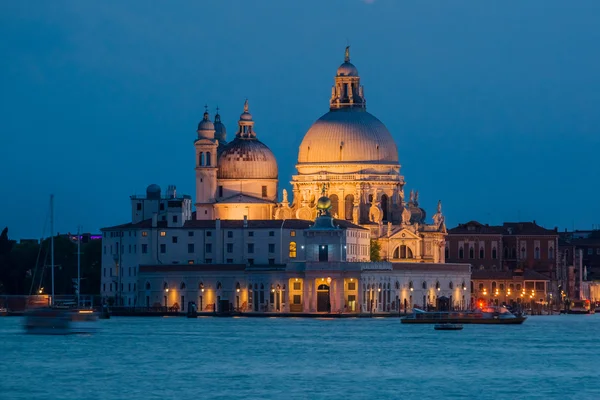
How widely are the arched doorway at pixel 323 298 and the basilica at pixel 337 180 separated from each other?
1666 cm

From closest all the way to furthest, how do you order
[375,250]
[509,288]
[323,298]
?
[323,298], [375,250], [509,288]

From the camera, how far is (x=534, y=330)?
111000 mm

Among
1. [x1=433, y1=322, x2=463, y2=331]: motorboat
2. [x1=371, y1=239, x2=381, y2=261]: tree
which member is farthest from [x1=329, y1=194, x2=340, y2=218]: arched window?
[x1=433, y1=322, x2=463, y2=331]: motorboat

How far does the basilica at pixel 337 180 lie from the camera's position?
A: 145 metres

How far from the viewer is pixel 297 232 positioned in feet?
441

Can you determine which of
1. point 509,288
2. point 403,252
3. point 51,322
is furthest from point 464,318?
point 509,288

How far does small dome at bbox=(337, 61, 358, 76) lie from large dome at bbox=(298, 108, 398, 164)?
2.65 meters

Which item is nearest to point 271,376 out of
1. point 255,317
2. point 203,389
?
point 203,389

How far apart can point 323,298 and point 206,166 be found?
67.7ft

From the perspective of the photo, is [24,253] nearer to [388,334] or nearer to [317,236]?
[317,236]

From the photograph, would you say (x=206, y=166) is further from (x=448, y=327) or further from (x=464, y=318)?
(x=448, y=327)

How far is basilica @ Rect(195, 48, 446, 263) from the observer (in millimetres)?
145375

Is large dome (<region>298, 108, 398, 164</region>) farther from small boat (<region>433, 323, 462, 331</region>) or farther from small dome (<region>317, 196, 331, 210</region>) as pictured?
small boat (<region>433, 323, 462, 331</region>)

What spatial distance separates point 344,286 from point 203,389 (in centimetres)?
6027
